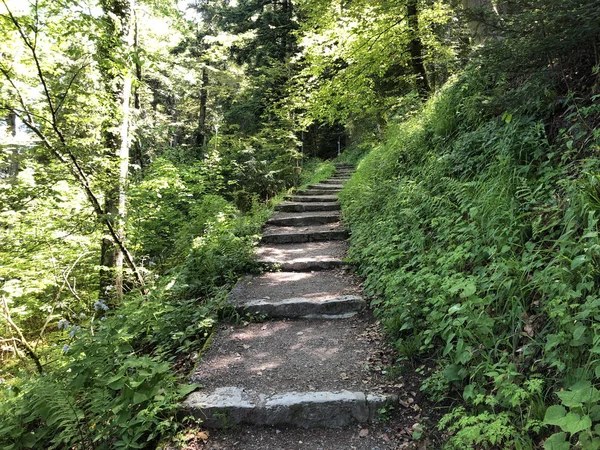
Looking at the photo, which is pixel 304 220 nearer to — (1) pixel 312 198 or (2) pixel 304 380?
(1) pixel 312 198

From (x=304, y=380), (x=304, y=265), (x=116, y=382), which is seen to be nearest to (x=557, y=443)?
(x=304, y=380)

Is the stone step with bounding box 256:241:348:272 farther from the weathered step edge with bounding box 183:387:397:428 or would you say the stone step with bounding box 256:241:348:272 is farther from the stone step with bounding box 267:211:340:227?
the weathered step edge with bounding box 183:387:397:428

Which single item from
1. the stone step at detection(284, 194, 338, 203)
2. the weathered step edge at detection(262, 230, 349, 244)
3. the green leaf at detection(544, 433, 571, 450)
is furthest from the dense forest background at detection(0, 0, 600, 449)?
the stone step at detection(284, 194, 338, 203)

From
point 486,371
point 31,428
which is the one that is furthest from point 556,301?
Result: point 31,428

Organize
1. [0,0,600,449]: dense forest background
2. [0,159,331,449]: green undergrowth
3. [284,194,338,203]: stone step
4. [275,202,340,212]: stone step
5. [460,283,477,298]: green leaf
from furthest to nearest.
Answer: [284,194,338,203]: stone step → [275,202,340,212]: stone step → [0,159,331,449]: green undergrowth → [460,283,477,298]: green leaf → [0,0,600,449]: dense forest background

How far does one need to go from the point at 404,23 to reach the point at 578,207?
6701mm

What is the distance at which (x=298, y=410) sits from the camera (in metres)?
2.52

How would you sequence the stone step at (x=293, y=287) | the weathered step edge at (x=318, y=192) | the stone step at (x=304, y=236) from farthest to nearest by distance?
the weathered step edge at (x=318, y=192) < the stone step at (x=304, y=236) < the stone step at (x=293, y=287)

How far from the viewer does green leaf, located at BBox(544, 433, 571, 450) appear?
1446 millimetres

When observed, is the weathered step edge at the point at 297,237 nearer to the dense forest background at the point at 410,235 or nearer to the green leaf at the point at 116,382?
the dense forest background at the point at 410,235

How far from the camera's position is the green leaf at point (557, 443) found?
4.75ft

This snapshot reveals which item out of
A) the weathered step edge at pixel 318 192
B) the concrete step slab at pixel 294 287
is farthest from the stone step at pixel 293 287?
the weathered step edge at pixel 318 192

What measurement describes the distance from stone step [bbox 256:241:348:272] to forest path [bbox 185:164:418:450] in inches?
0.9

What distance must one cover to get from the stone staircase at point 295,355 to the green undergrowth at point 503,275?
Result: 0.43 meters
